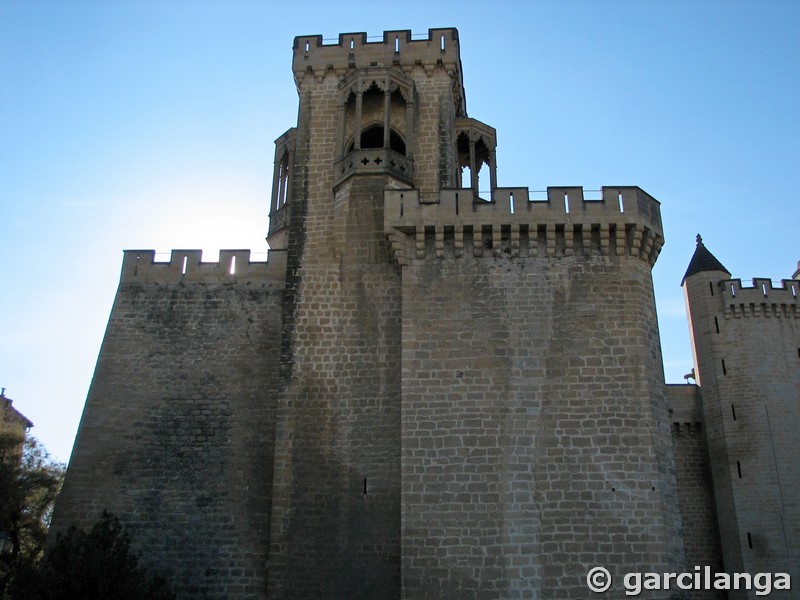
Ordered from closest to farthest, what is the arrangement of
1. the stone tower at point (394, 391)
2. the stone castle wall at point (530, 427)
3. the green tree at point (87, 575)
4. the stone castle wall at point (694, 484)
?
the green tree at point (87, 575) → the stone castle wall at point (530, 427) → the stone tower at point (394, 391) → the stone castle wall at point (694, 484)

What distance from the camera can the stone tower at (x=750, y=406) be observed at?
72.2 ft

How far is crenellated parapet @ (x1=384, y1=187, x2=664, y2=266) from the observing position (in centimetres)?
1627

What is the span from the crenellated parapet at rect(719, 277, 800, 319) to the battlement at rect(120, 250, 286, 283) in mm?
15275

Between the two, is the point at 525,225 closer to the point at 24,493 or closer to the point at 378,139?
the point at 378,139

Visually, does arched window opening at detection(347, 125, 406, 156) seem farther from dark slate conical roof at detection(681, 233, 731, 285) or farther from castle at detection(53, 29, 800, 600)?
dark slate conical roof at detection(681, 233, 731, 285)

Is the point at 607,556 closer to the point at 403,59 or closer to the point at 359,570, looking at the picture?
the point at 359,570

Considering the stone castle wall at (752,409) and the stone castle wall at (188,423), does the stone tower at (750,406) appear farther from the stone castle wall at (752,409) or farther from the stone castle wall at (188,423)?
the stone castle wall at (188,423)

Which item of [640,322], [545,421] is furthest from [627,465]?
[640,322]

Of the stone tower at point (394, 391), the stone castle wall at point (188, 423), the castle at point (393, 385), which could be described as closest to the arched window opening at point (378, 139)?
the castle at point (393, 385)

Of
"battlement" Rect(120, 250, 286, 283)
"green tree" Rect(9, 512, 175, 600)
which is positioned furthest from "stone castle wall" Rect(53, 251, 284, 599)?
"green tree" Rect(9, 512, 175, 600)

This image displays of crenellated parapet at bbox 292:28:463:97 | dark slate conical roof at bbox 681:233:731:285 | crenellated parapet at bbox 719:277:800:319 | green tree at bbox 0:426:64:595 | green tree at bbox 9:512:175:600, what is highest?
crenellated parapet at bbox 292:28:463:97

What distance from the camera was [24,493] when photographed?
71.8 ft

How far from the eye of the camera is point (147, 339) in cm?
1856

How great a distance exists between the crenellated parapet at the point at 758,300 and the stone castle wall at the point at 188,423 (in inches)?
604
